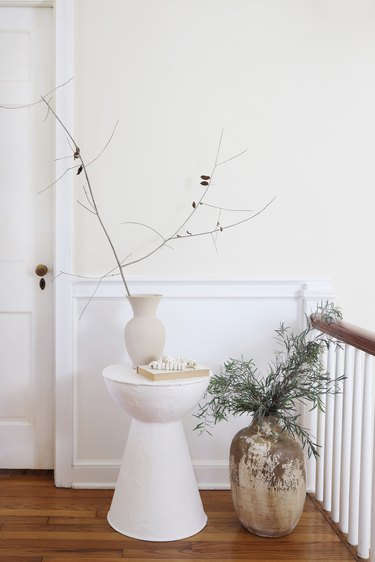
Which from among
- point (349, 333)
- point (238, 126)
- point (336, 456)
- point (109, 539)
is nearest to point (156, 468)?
point (109, 539)

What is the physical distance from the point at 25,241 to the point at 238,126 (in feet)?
3.68

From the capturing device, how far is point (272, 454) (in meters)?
2.33

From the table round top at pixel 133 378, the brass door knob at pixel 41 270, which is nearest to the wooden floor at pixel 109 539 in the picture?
the table round top at pixel 133 378

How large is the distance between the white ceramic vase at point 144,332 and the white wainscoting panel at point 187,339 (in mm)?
329

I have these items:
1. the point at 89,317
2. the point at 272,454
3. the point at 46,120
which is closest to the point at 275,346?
the point at 272,454

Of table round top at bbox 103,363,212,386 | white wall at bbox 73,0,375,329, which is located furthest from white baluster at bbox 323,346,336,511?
table round top at bbox 103,363,212,386

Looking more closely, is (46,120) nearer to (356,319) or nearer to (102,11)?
(102,11)

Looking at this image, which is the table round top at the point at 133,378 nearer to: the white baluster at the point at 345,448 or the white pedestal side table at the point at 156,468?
the white pedestal side table at the point at 156,468

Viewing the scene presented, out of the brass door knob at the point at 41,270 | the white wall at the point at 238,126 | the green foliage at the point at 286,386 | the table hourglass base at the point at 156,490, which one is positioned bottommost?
the table hourglass base at the point at 156,490

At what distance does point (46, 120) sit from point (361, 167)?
1460 mm

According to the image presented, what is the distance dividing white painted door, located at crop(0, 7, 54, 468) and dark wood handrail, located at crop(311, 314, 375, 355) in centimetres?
124

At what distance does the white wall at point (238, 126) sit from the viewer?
2754 mm

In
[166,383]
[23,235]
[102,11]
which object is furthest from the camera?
[23,235]

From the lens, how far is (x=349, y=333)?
2238mm
